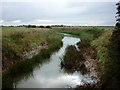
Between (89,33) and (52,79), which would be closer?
(52,79)

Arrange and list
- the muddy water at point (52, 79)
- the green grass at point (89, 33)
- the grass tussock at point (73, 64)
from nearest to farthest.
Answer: the muddy water at point (52, 79) < the grass tussock at point (73, 64) < the green grass at point (89, 33)

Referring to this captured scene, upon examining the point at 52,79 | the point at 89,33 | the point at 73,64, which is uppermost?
the point at 89,33

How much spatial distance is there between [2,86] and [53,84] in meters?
2.87

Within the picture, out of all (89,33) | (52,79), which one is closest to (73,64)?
(52,79)

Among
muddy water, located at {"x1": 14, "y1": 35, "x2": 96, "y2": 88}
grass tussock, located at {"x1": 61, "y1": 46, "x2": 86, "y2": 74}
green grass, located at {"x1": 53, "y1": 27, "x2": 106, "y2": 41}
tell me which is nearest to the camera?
muddy water, located at {"x1": 14, "y1": 35, "x2": 96, "y2": 88}

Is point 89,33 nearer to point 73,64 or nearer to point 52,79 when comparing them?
point 73,64

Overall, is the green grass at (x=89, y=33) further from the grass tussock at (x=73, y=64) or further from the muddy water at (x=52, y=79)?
the muddy water at (x=52, y=79)

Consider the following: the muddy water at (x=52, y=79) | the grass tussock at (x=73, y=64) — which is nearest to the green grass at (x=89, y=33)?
the grass tussock at (x=73, y=64)

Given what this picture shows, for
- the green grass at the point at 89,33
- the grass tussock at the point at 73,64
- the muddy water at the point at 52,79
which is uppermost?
the green grass at the point at 89,33

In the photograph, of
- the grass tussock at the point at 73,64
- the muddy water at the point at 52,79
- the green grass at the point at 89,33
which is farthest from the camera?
the green grass at the point at 89,33

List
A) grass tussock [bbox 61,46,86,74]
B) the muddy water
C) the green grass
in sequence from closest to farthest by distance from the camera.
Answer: the muddy water, grass tussock [bbox 61,46,86,74], the green grass

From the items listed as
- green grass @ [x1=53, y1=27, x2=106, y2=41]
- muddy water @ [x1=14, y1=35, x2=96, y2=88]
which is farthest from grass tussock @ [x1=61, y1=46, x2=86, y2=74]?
green grass @ [x1=53, y1=27, x2=106, y2=41]

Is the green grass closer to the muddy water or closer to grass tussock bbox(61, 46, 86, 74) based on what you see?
grass tussock bbox(61, 46, 86, 74)

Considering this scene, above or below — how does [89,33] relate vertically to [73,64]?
above
